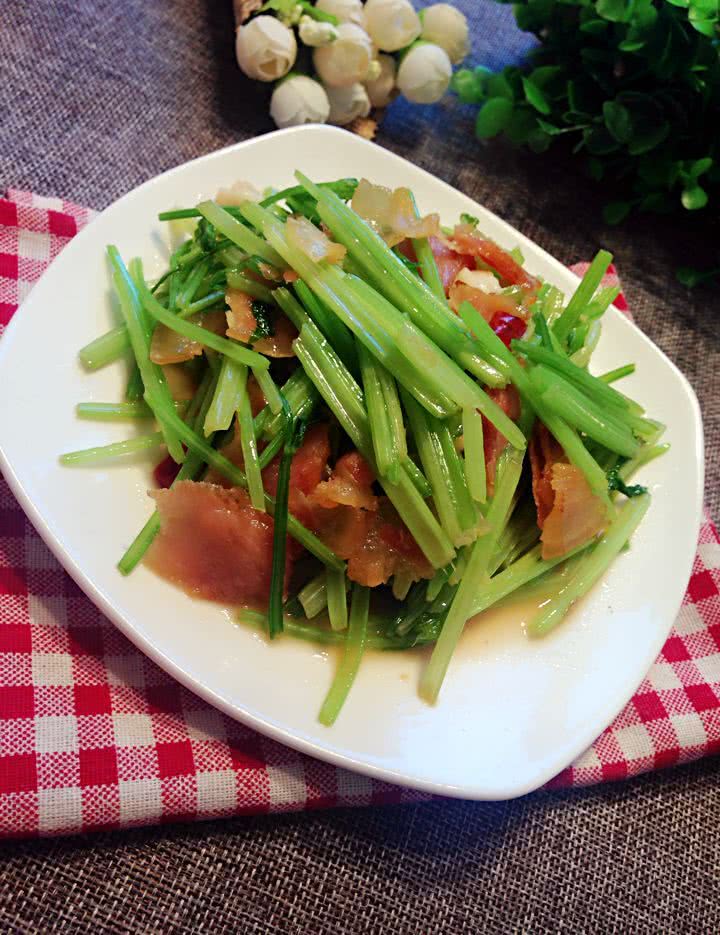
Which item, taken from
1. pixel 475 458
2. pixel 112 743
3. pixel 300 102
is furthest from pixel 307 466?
pixel 300 102

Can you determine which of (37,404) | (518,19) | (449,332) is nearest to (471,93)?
(518,19)

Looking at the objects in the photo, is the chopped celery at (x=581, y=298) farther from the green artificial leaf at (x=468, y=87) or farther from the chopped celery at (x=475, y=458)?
the green artificial leaf at (x=468, y=87)

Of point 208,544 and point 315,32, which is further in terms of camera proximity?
point 315,32

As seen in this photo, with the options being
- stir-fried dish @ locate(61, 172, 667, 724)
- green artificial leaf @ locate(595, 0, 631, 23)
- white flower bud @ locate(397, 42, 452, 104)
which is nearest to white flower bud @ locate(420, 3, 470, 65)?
white flower bud @ locate(397, 42, 452, 104)

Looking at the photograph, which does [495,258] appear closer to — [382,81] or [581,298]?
[581,298]

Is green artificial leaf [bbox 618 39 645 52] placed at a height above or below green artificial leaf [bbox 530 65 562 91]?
Result: above

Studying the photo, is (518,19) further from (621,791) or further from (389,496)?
(621,791)

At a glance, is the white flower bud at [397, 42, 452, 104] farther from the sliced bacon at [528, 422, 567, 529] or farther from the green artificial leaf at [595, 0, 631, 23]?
the sliced bacon at [528, 422, 567, 529]

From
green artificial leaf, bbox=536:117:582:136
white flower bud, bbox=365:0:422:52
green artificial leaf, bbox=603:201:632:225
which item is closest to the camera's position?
white flower bud, bbox=365:0:422:52
